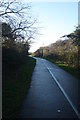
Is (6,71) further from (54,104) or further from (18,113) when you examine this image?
(18,113)

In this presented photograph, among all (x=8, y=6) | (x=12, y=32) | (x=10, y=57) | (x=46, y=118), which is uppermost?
(x=8, y=6)

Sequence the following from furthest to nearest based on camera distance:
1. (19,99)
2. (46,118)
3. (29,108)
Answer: (19,99) → (29,108) → (46,118)

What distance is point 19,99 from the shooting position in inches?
435

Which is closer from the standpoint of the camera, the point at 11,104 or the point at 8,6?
the point at 11,104

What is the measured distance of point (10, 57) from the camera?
2148cm

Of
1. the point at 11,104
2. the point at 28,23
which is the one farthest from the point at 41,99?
the point at 28,23

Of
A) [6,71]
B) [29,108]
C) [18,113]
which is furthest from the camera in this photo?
[6,71]

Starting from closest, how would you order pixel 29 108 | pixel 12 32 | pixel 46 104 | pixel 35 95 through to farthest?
pixel 29 108, pixel 46 104, pixel 35 95, pixel 12 32

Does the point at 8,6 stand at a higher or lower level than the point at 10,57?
higher

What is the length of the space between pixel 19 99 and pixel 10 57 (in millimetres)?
10746

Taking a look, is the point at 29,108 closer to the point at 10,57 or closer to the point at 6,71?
the point at 6,71

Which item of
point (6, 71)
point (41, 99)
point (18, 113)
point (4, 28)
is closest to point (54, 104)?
point (41, 99)

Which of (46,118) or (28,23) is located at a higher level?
(28,23)

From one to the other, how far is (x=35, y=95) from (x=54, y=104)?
232cm
